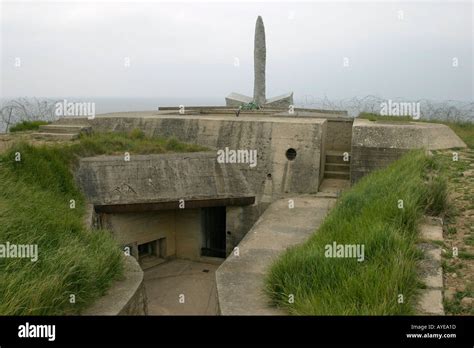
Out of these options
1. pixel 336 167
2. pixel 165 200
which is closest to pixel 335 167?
pixel 336 167

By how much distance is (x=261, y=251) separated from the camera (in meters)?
5.21

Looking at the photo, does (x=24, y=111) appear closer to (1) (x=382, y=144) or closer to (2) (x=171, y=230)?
(2) (x=171, y=230)

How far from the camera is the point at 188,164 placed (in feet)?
26.4

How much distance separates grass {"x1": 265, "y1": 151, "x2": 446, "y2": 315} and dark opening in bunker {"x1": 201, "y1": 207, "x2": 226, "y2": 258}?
451 cm

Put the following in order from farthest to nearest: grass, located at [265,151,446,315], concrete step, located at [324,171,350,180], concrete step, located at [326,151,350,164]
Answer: concrete step, located at [326,151,350,164], concrete step, located at [324,171,350,180], grass, located at [265,151,446,315]

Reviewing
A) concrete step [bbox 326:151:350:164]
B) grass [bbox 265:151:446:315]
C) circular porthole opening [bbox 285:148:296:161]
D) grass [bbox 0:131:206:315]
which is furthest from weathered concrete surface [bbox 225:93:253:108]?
grass [bbox 265:151:446:315]

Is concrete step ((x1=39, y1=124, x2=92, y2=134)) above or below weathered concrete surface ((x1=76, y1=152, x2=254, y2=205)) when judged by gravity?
above

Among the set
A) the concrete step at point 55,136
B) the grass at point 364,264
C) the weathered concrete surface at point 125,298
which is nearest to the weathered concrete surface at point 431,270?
the grass at point 364,264

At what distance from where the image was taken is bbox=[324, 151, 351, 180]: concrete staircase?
8.98 m

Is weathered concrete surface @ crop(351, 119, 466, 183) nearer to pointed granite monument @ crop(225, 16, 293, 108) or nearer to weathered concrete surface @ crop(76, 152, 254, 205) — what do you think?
weathered concrete surface @ crop(76, 152, 254, 205)

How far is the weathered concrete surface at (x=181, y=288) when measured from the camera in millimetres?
6914

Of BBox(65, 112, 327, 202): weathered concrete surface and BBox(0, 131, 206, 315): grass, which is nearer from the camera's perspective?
BBox(0, 131, 206, 315): grass
